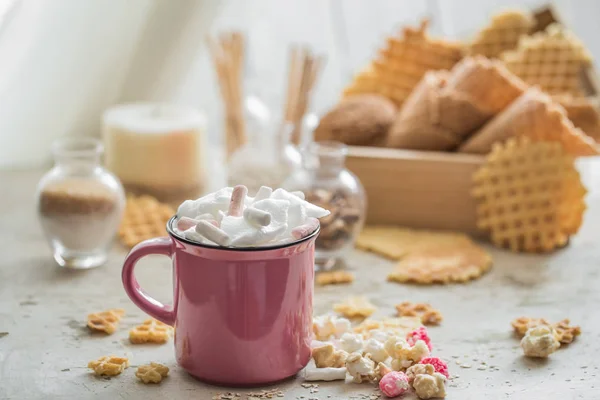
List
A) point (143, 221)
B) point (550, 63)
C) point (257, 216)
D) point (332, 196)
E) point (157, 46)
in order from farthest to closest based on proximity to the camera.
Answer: point (157, 46), point (550, 63), point (143, 221), point (332, 196), point (257, 216)

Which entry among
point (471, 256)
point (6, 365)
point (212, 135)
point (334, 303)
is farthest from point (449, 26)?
point (6, 365)

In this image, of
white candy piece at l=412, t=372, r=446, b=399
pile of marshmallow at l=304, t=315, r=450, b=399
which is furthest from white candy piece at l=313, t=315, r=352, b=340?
white candy piece at l=412, t=372, r=446, b=399

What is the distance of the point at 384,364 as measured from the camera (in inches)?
30.1

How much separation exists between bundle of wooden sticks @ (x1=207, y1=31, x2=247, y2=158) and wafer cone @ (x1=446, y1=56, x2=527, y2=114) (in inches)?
14.2

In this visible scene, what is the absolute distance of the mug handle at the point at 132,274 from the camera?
2.44ft

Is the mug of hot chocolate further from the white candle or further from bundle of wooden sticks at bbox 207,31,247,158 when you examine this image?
bundle of wooden sticks at bbox 207,31,247,158

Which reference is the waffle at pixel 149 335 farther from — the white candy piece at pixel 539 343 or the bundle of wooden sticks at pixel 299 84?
the bundle of wooden sticks at pixel 299 84

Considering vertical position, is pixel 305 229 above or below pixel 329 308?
above

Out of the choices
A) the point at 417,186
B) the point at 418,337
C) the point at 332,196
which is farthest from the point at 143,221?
the point at 418,337

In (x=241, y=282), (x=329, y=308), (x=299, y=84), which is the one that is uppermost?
(x=299, y=84)

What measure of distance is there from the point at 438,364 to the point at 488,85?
→ 53cm

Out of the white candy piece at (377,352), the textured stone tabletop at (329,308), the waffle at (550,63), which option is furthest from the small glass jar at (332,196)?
the waffle at (550,63)

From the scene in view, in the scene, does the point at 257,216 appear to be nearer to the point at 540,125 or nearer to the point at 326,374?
the point at 326,374

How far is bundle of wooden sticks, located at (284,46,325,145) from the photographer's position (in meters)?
1.34
